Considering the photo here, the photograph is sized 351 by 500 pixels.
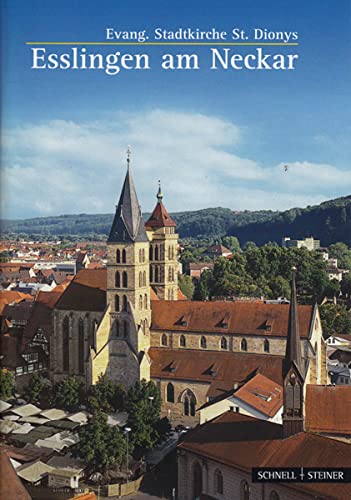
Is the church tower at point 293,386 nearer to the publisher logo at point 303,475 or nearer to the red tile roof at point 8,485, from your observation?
the publisher logo at point 303,475

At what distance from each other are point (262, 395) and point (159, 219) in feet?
75.9

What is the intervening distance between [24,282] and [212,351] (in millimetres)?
78182

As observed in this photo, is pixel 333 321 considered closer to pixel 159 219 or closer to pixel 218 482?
pixel 159 219

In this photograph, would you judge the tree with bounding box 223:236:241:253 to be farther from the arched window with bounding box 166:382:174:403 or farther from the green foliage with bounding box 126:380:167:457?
the green foliage with bounding box 126:380:167:457

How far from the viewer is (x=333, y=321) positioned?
82062mm

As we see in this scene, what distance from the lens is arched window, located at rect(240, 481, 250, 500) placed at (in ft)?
99.2

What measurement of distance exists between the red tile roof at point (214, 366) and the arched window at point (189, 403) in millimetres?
1186

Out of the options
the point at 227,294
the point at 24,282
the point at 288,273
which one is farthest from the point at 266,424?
the point at 24,282

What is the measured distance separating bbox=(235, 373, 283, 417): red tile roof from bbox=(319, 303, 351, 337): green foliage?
36032 millimetres

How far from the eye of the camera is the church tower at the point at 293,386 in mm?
30391

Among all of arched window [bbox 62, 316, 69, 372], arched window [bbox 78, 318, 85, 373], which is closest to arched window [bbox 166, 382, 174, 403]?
arched window [bbox 78, 318, 85, 373]

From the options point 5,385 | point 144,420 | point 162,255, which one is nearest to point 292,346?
point 144,420

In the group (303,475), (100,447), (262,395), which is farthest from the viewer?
(262,395)

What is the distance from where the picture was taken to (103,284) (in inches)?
2119
